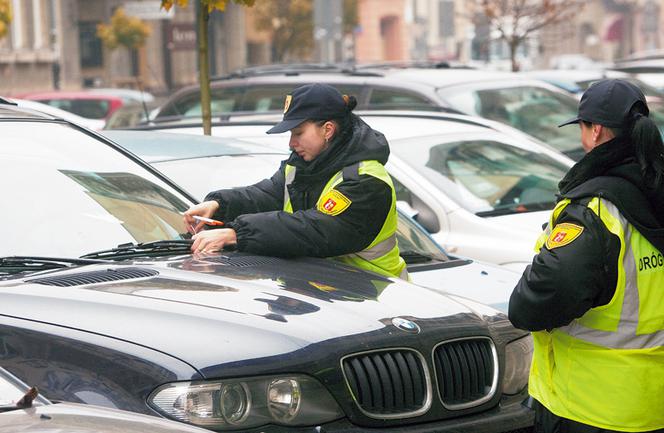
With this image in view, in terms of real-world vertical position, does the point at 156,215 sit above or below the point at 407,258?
above

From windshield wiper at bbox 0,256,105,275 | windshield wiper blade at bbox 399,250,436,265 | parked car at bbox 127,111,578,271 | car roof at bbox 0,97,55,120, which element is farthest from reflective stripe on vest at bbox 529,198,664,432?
parked car at bbox 127,111,578,271

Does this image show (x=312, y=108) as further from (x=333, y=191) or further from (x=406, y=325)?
(x=406, y=325)

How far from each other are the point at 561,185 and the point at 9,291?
1702 mm

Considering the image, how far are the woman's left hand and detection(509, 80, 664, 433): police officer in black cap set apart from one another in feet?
4.07

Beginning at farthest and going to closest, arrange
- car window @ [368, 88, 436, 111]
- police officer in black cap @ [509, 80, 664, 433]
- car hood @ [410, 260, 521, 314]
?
1. car window @ [368, 88, 436, 111]
2. car hood @ [410, 260, 521, 314]
3. police officer in black cap @ [509, 80, 664, 433]

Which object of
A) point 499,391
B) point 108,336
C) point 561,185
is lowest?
point 499,391

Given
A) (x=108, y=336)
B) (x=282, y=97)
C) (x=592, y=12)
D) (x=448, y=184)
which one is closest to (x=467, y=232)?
(x=448, y=184)

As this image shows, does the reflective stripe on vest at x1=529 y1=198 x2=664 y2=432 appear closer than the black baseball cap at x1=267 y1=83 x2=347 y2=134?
Yes

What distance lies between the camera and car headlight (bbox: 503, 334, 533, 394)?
15.6 feet

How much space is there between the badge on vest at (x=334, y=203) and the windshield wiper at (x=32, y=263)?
40.2 inches

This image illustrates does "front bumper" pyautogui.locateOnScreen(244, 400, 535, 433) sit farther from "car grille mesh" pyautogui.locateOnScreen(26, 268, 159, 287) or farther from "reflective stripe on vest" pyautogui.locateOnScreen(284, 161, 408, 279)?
"reflective stripe on vest" pyautogui.locateOnScreen(284, 161, 408, 279)

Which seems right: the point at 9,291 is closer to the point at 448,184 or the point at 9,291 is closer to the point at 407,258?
the point at 407,258

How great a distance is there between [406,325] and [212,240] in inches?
34.3

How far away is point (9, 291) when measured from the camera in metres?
4.09
